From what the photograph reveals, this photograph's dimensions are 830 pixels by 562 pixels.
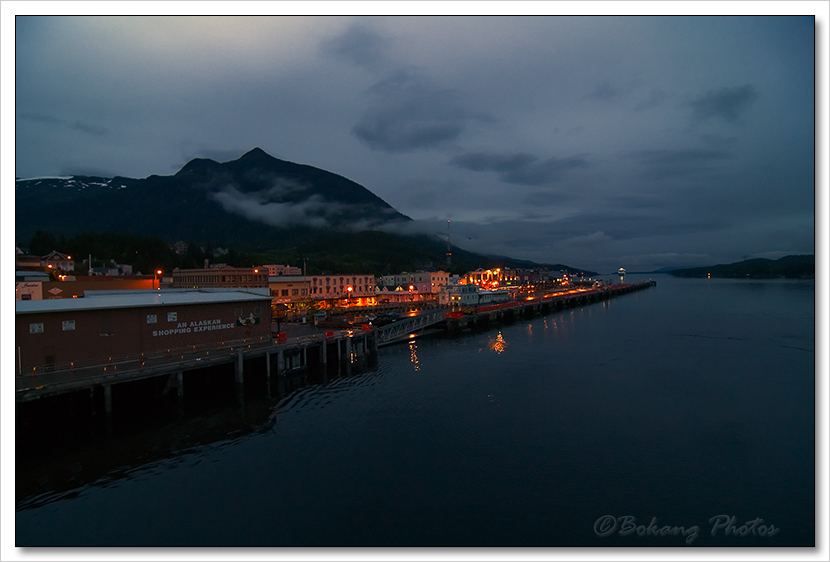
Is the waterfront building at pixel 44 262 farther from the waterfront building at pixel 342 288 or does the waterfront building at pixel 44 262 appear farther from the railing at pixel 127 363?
the railing at pixel 127 363

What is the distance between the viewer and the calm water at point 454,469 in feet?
43.1

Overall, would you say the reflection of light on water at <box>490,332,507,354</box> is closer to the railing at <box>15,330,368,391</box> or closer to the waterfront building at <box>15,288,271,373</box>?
the railing at <box>15,330,368,391</box>

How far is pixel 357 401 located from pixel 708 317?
6929cm

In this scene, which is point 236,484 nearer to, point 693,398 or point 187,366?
point 187,366

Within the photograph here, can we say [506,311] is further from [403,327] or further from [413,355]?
[413,355]

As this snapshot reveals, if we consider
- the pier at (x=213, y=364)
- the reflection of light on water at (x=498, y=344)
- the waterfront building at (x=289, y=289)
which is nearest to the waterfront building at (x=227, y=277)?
the waterfront building at (x=289, y=289)

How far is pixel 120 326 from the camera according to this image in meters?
23.0

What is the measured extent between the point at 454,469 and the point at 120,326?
63.4ft

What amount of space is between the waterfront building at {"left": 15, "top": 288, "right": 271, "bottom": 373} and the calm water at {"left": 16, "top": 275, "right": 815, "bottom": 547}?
5501mm

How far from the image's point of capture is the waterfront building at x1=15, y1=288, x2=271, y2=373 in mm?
20031

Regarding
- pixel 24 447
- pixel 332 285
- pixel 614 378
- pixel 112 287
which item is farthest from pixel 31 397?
pixel 332 285

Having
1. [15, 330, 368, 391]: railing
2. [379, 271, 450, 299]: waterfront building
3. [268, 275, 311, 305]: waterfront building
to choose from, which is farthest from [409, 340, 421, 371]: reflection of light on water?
[379, 271, 450, 299]: waterfront building

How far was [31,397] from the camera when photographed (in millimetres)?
17750

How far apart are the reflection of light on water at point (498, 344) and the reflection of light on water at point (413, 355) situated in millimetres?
8250
